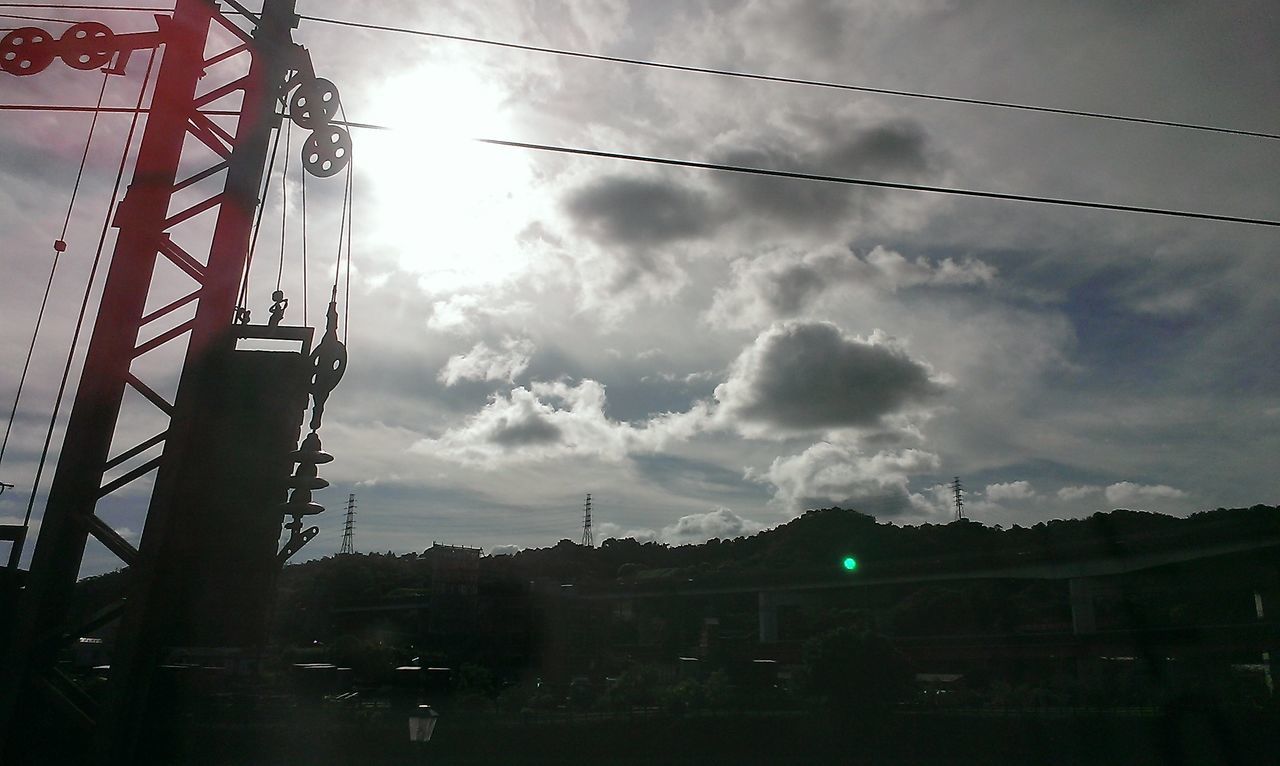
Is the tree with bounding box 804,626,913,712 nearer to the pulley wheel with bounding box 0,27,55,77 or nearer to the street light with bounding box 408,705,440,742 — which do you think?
the street light with bounding box 408,705,440,742

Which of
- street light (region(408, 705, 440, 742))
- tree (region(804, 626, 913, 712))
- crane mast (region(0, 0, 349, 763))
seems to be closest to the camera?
crane mast (region(0, 0, 349, 763))

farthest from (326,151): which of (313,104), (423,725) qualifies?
(423,725)

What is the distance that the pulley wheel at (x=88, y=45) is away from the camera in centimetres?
1020

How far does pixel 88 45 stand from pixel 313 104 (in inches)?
116

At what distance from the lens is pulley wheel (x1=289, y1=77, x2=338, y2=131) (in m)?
10.1

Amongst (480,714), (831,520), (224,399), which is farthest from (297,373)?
(831,520)

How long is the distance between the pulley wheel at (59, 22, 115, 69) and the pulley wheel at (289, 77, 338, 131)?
2.43 metres

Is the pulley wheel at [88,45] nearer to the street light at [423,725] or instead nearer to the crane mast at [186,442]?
the crane mast at [186,442]

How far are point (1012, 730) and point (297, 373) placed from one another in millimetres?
33070

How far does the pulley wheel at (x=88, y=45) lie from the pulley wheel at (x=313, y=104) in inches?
95.8

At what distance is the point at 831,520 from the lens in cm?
11762

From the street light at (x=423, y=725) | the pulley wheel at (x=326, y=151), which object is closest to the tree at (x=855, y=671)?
the street light at (x=423, y=725)

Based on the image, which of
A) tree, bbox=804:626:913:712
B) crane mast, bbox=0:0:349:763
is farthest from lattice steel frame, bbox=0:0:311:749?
tree, bbox=804:626:913:712

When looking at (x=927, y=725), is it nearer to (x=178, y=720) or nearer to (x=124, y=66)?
(x=178, y=720)
